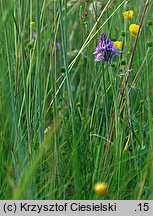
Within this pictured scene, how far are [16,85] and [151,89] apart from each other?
431 millimetres

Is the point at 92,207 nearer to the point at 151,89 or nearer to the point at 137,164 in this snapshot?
the point at 137,164

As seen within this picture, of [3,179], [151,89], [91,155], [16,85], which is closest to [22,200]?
[3,179]

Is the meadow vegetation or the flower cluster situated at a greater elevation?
the flower cluster

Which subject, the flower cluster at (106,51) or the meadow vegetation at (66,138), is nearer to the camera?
the meadow vegetation at (66,138)

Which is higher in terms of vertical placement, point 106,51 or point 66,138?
point 106,51

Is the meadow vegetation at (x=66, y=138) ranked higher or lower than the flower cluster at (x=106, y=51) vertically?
lower

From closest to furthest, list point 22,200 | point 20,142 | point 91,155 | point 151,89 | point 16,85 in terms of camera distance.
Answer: point 22,200 < point 20,142 < point 91,155 < point 16,85 < point 151,89

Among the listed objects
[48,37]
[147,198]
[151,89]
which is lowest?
[147,198]

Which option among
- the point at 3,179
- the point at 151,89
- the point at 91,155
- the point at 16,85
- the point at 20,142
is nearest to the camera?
the point at 20,142

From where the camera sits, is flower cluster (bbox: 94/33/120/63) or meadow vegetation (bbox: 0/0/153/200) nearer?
meadow vegetation (bbox: 0/0/153/200)

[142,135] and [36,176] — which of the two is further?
[142,135]

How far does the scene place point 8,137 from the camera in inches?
70.8

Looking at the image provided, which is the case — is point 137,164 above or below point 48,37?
below

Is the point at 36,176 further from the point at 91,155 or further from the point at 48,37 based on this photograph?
the point at 48,37
